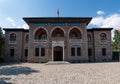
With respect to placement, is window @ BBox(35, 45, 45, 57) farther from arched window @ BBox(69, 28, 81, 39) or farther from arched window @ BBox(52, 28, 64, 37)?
arched window @ BBox(69, 28, 81, 39)

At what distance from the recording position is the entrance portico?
88.4 ft

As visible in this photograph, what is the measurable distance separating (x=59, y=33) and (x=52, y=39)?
355 centimetres

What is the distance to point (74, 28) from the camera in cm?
2845

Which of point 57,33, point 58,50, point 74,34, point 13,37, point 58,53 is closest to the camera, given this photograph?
point 58,50

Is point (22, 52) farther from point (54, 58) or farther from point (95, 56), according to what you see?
point (95, 56)

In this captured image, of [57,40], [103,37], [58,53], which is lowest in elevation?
[58,53]

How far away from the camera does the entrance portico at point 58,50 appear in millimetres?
26938

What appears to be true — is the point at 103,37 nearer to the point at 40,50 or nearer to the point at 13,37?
the point at 40,50

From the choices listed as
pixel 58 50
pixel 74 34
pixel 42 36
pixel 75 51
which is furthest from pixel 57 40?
pixel 74 34

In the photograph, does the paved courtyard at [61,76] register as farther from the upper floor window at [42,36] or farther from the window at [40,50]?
the upper floor window at [42,36]

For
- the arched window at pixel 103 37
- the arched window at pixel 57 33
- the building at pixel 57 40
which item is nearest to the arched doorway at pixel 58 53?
the building at pixel 57 40

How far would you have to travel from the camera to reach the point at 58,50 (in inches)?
1133

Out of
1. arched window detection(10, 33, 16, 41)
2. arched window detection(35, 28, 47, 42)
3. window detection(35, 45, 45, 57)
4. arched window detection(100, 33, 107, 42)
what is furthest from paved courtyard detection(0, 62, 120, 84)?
arched window detection(10, 33, 16, 41)

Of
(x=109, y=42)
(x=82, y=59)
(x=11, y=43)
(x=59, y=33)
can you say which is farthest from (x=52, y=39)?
(x=109, y=42)
